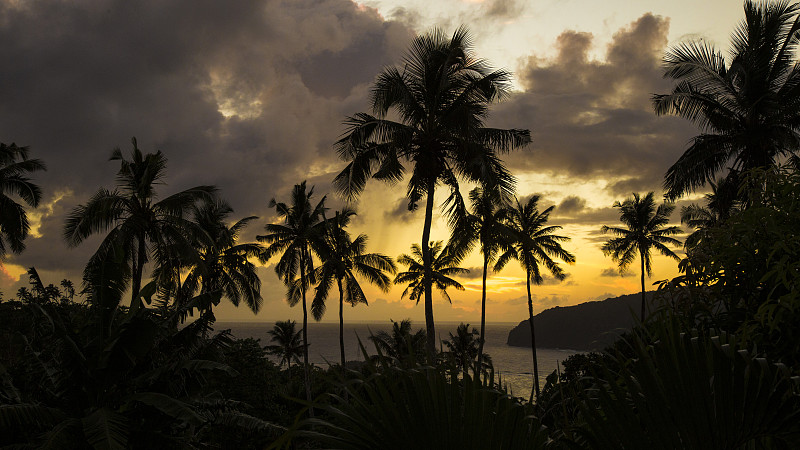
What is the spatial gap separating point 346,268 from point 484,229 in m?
10.1

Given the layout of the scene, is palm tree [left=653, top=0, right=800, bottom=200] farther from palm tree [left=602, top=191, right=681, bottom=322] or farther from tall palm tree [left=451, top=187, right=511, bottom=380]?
palm tree [left=602, top=191, right=681, bottom=322]

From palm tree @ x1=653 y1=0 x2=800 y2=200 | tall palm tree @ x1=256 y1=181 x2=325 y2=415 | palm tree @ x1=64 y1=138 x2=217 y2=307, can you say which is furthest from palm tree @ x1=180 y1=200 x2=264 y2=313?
palm tree @ x1=653 y1=0 x2=800 y2=200

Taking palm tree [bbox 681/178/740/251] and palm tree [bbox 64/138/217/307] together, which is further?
palm tree [bbox 64/138/217/307]

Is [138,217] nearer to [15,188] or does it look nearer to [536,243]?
[15,188]

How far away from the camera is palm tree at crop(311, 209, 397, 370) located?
120 ft

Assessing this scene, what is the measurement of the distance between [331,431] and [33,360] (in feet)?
48.8

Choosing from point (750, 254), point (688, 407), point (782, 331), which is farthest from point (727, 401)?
point (750, 254)

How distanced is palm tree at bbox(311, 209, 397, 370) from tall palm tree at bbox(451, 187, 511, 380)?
724 cm

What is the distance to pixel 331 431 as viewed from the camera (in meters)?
2.31

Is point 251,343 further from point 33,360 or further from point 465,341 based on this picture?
point 465,341

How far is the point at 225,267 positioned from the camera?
3625cm

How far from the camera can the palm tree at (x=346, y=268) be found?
36.5 m

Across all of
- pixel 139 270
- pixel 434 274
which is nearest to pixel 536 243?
pixel 434 274

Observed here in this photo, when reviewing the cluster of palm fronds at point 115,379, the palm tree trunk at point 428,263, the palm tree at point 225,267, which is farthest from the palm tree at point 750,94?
the palm tree at point 225,267
